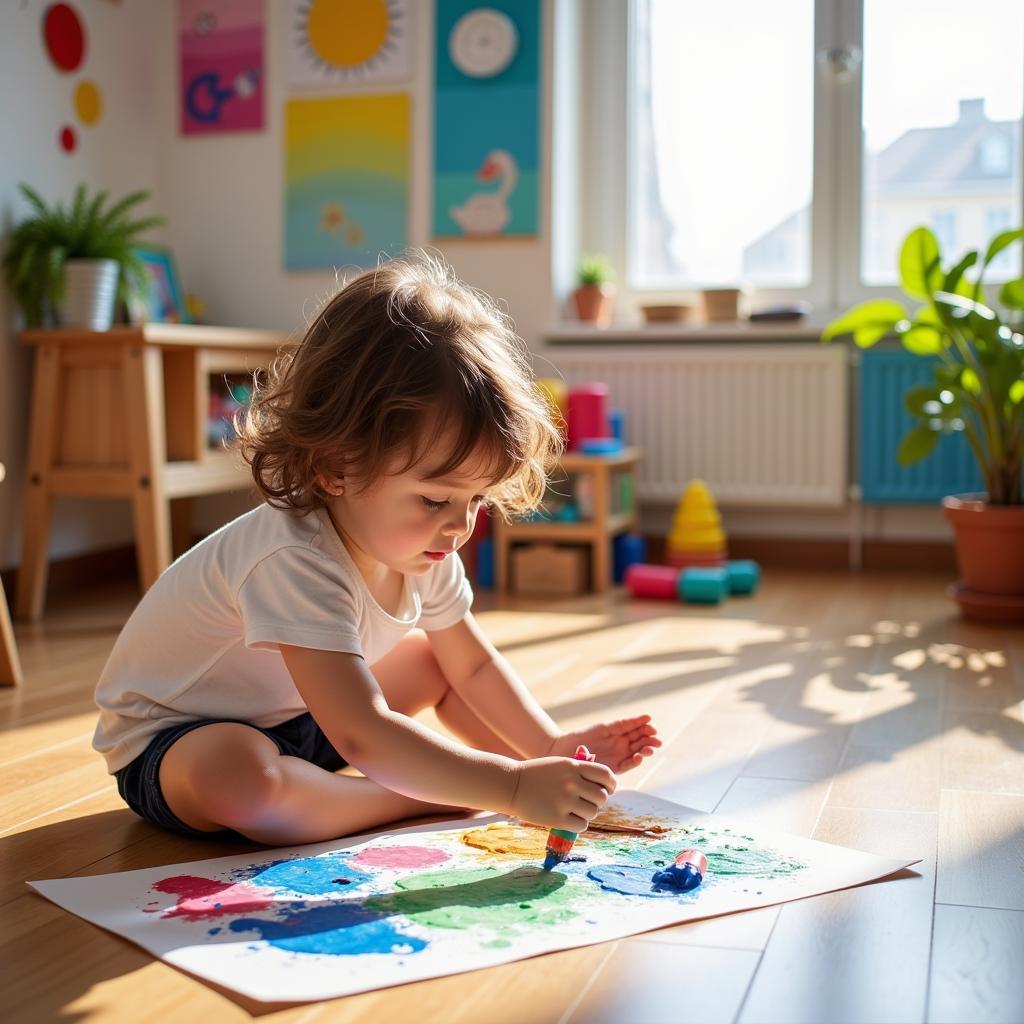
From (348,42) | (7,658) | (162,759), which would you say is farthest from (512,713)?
(348,42)

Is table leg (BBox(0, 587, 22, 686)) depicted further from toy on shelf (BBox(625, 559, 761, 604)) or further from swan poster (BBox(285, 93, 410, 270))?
swan poster (BBox(285, 93, 410, 270))

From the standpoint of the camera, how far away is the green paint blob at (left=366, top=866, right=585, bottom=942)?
1041 mm

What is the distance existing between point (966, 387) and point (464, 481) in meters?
1.86

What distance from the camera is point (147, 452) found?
2.65m

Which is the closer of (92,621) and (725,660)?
(725,660)

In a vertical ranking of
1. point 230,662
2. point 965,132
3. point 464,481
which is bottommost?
point 230,662

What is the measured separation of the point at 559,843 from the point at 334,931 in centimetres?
23

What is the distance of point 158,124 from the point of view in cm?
368

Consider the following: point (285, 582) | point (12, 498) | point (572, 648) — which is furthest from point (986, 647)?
point (12, 498)

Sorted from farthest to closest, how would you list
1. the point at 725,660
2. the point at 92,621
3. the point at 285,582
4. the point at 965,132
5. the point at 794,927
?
the point at 965,132 → the point at 92,621 → the point at 725,660 → the point at 285,582 → the point at 794,927

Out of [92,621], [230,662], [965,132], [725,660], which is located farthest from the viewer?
[965,132]

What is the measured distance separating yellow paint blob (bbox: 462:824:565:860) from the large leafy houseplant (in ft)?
5.51

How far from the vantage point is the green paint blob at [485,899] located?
3.42 feet

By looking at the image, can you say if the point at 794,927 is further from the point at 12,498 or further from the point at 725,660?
the point at 12,498
